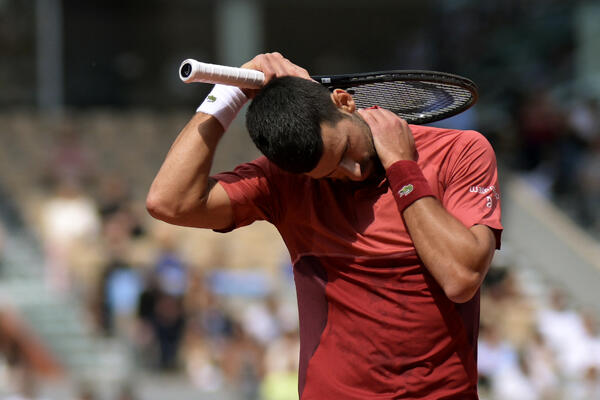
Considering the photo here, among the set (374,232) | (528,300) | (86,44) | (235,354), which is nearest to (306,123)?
(374,232)

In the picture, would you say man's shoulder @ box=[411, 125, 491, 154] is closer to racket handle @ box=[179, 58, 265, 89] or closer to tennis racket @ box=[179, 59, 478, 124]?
tennis racket @ box=[179, 59, 478, 124]

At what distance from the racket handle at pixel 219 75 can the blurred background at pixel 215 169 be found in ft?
20.6

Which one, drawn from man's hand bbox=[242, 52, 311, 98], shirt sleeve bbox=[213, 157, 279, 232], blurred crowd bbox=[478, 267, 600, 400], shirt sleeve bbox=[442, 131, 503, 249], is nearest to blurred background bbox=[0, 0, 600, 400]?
blurred crowd bbox=[478, 267, 600, 400]

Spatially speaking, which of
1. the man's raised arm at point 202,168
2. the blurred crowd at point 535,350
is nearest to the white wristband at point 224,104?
the man's raised arm at point 202,168

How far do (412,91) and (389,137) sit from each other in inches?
15.2

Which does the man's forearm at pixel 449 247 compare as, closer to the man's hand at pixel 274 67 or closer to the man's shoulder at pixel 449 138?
the man's shoulder at pixel 449 138

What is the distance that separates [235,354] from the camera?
10.3m

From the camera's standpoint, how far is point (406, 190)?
9.02ft

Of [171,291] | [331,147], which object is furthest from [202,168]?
[171,291]

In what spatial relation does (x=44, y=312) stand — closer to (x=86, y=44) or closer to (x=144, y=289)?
(x=144, y=289)

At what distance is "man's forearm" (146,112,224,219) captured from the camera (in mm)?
2906

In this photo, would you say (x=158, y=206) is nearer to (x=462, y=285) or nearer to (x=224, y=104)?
(x=224, y=104)

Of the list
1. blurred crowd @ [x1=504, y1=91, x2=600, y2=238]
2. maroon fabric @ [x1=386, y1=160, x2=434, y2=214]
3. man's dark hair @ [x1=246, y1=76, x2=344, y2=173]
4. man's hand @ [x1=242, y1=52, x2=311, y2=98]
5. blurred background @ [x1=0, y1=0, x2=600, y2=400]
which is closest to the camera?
man's dark hair @ [x1=246, y1=76, x2=344, y2=173]

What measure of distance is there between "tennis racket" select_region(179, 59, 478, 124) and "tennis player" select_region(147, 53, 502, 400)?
11 cm
